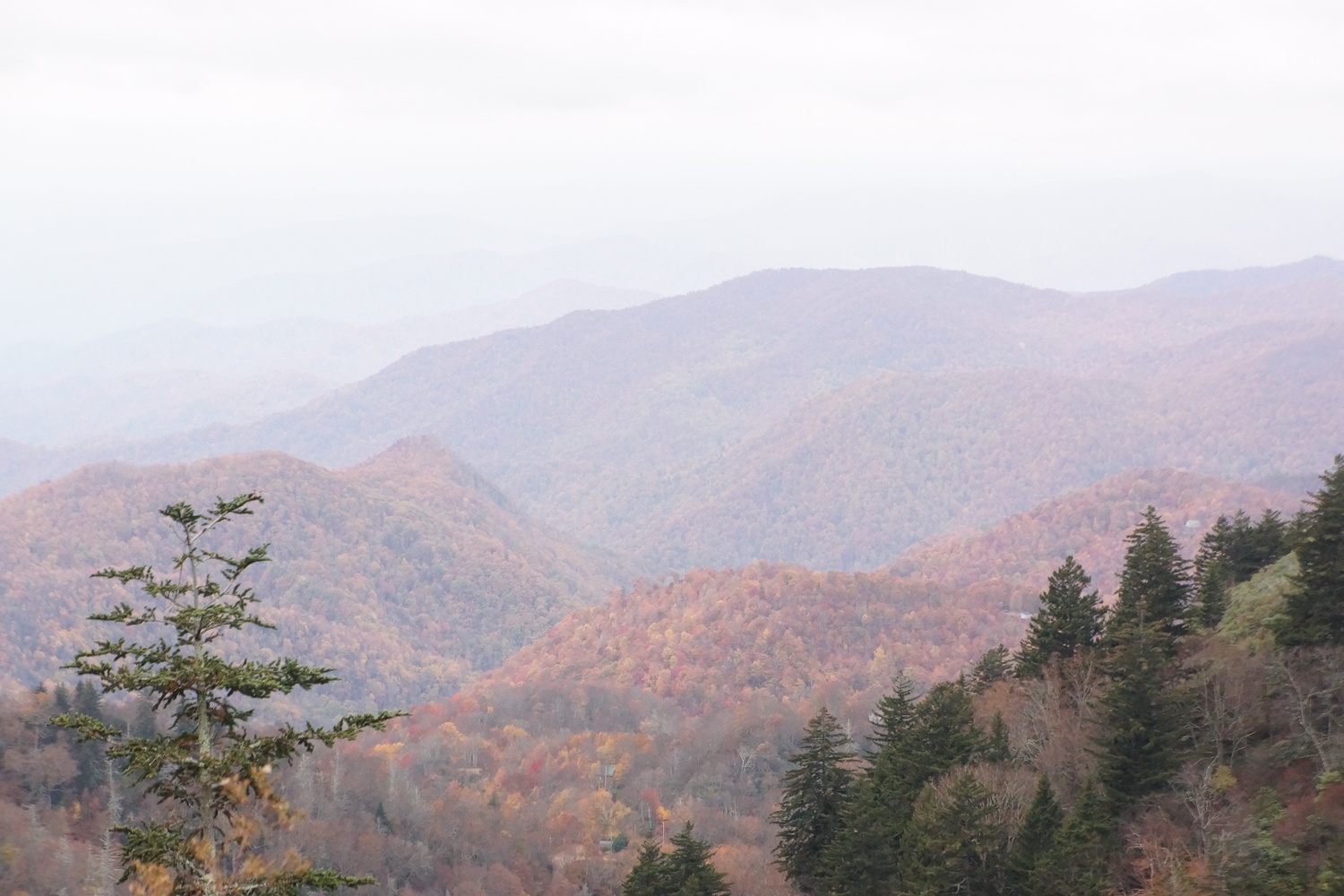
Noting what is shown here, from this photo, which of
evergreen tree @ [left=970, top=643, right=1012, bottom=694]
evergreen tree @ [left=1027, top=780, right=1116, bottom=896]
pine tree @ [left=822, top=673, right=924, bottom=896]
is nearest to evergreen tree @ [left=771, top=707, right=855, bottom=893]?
pine tree @ [left=822, top=673, right=924, bottom=896]

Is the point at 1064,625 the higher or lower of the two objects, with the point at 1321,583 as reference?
lower

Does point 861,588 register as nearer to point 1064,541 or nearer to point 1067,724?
point 1064,541

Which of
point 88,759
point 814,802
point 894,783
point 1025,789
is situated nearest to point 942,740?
point 894,783

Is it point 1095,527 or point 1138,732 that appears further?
point 1095,527

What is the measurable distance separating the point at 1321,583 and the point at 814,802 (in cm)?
1646

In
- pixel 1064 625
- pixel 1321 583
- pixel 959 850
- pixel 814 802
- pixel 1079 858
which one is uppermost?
pixel 1321 583

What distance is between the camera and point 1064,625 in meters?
42.4

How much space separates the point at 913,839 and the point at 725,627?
9834 centimetres

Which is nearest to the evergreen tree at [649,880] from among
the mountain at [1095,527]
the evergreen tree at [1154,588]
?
the evergreen tree at [1154,588]

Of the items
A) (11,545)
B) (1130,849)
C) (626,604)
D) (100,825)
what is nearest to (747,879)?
(1130,849)

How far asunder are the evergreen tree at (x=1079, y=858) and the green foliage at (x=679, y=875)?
9275mm

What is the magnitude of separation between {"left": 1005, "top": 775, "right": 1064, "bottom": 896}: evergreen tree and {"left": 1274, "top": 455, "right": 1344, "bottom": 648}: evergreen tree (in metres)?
9.50

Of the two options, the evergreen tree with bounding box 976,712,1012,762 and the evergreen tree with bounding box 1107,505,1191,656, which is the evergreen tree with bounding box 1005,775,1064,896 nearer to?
the evergreen tree with bounding box 976,712,1012,762

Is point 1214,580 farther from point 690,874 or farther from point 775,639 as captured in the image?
point 775,639
